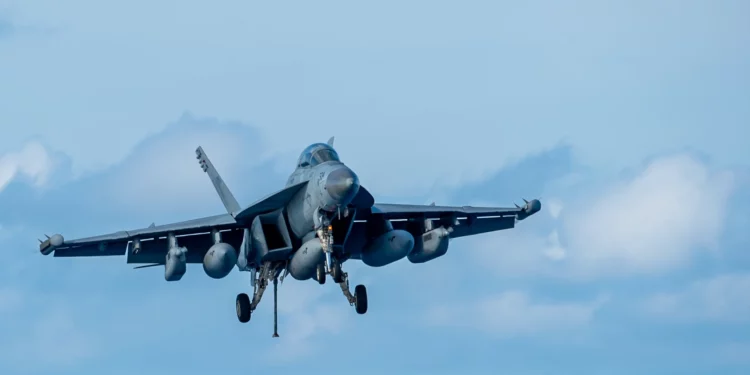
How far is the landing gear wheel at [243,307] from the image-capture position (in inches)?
2037

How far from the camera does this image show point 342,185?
150 ft

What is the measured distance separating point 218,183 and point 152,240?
18.2 feet

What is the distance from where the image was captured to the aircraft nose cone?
150 ft

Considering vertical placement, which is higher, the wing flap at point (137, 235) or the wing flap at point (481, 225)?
the wing flap at point (481, 225)

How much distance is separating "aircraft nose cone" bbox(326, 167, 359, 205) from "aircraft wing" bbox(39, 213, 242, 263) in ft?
18.8

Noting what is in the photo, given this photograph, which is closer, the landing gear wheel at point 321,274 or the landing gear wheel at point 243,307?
the landing gear wheel at point 321,274

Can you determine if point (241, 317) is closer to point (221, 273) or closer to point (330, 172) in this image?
point (221, 273)

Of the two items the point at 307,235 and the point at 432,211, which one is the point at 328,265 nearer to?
the point at 307,235

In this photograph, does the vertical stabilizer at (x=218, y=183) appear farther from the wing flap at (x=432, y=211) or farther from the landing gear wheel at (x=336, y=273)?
the landing gear wheel at (x=336, y=273)

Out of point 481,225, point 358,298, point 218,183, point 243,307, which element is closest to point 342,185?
point 358,298

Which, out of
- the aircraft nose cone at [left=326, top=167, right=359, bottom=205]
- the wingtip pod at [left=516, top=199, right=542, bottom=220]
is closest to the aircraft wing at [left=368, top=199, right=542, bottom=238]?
the wingtip pod at [left=516, top=199, right=542, bottom=220]

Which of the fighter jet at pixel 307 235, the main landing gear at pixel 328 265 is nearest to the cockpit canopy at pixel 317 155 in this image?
the fighter jet at pixel 307 235

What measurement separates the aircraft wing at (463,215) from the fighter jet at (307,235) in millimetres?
32

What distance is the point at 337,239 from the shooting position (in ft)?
160
